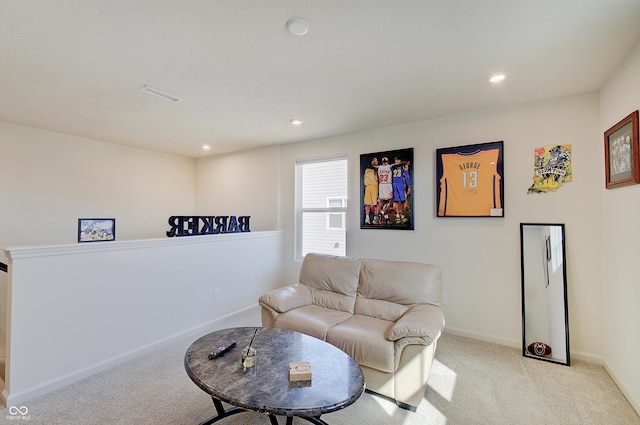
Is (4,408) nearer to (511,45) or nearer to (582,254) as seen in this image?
(511,45)

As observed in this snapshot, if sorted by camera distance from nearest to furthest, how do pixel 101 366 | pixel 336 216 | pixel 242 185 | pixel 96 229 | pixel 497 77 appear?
pixel 497 77
pixel 101 366
pixel 336 216
pixel 96 229
pixel 242 185

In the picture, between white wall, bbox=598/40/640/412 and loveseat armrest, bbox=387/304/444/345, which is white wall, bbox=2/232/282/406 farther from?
white wall, bbox=598/40/640/412

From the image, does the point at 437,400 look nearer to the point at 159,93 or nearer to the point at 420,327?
the point at 420,327

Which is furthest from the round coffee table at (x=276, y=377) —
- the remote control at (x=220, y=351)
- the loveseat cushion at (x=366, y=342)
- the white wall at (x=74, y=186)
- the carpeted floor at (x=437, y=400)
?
the white wall at (x=74, y=186)

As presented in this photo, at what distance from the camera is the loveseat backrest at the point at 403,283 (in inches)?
100

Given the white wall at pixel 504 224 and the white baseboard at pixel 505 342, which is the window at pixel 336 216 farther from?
the white baseboard at pixel 505 342

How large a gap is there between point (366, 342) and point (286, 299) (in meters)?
0.93

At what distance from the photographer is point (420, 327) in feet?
6.45

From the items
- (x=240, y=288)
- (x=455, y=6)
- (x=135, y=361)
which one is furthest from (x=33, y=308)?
(x=455, y=6)

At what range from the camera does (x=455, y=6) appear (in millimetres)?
1586

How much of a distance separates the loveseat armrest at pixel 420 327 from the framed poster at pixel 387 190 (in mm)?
1439

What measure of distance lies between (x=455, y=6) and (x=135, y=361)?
3.69 m

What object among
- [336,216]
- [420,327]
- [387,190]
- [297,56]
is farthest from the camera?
[336,216]

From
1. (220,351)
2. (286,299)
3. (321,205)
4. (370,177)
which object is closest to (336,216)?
(321,205)
